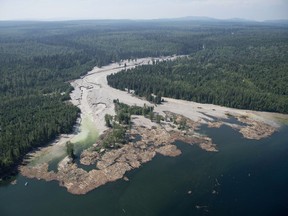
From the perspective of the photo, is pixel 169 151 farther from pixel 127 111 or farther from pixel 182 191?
pixel 127 111

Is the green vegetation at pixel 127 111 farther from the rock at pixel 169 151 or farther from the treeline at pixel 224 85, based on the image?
the rock at pixel 169 151

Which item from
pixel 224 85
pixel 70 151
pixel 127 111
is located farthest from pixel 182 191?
pixel 224 85

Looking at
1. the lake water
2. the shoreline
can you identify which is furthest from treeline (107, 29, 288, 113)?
the lake water

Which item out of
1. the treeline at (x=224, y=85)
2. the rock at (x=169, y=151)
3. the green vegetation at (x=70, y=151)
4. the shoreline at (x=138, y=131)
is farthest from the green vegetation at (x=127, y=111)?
the green vegetation at (x=70, y=151)

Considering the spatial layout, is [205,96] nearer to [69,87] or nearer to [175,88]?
[175,88]

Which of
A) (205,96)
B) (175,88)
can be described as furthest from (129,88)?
(205,96)

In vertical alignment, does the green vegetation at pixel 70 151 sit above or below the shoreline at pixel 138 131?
above
